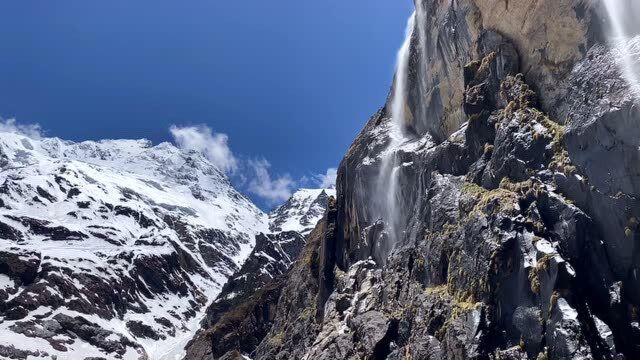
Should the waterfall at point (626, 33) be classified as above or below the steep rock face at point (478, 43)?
below

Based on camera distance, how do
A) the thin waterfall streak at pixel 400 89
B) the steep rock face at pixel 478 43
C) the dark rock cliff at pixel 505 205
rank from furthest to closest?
the thin waterfall streak at pixel 400 89 < the steep rock face at pixel 478 43 < the dark rock cliff at pixel 505 205

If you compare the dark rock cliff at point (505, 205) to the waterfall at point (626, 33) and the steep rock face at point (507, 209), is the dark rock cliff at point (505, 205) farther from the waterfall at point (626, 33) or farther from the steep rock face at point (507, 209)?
the waterfall at point (626, 33)

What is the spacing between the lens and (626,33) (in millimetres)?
35531

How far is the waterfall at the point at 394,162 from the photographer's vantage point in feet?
185

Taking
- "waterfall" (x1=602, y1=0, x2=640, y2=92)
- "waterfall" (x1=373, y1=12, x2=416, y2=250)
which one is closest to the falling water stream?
"waterfall" (x1=373, y1=12, x2=416, y2=250)

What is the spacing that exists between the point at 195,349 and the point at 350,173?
62.9 meters

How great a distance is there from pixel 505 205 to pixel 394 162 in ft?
71.5

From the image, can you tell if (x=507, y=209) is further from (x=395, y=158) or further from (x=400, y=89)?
(x=400, y=89)

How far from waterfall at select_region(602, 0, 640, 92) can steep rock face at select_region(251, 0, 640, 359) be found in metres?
0.61

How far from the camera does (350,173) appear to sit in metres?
69.6

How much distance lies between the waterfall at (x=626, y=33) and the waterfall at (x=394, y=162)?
2431cm

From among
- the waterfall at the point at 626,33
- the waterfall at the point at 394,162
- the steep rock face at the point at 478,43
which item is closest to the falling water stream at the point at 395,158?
the waterfall at the point at 394,162

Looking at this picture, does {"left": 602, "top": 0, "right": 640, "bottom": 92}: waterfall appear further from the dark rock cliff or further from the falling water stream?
the falling water stream

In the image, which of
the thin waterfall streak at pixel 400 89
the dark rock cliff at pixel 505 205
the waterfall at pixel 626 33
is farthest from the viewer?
the thin waterfall streak at pixel 400 89
